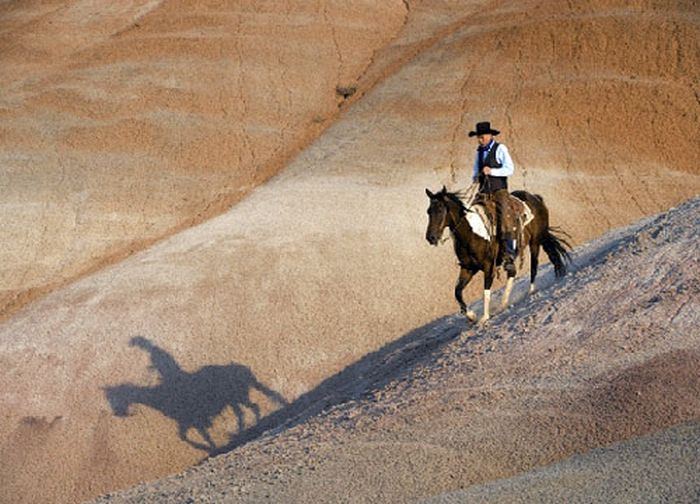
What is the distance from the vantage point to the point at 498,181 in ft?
56.1

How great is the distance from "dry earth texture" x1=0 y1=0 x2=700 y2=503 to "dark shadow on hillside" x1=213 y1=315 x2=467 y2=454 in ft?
0.56

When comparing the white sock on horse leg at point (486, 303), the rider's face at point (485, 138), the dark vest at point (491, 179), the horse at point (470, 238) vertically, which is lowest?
the white sock on horse leg at point (486, 303)

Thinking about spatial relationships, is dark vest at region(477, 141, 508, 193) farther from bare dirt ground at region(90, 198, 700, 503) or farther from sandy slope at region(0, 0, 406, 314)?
sandy slope at region(0, 0, 406, 314)

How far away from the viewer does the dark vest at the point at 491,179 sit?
1675 cm

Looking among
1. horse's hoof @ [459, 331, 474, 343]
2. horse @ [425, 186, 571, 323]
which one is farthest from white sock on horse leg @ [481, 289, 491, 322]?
horse's hoof @ [459, 331, 474, 343]

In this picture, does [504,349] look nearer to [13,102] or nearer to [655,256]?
[655,256]

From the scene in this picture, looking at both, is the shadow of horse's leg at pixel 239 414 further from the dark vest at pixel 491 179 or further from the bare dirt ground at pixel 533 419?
the dark vest at pixel 491 179

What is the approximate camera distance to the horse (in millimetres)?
15391

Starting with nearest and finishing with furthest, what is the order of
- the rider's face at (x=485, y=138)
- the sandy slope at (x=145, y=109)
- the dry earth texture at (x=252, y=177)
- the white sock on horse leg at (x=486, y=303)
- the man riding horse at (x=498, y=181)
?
the rider's face at (x=485, y=138), the man riding horse at (x=498, y=181), the white sock on horse leg at (x=486, y=303), the dry earth texture at (x=252, y=177), the sandy slope at (x=145, y=109)

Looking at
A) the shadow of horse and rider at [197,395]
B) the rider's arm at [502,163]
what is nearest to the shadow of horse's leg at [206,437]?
the shadow of horse and rider at [197,395]

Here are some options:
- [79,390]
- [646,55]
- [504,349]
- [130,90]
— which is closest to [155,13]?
[130,90]

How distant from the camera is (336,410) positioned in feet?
51.5

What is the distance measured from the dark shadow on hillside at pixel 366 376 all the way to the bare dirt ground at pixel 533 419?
117 centimetres

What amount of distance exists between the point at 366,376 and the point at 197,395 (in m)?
3.99
